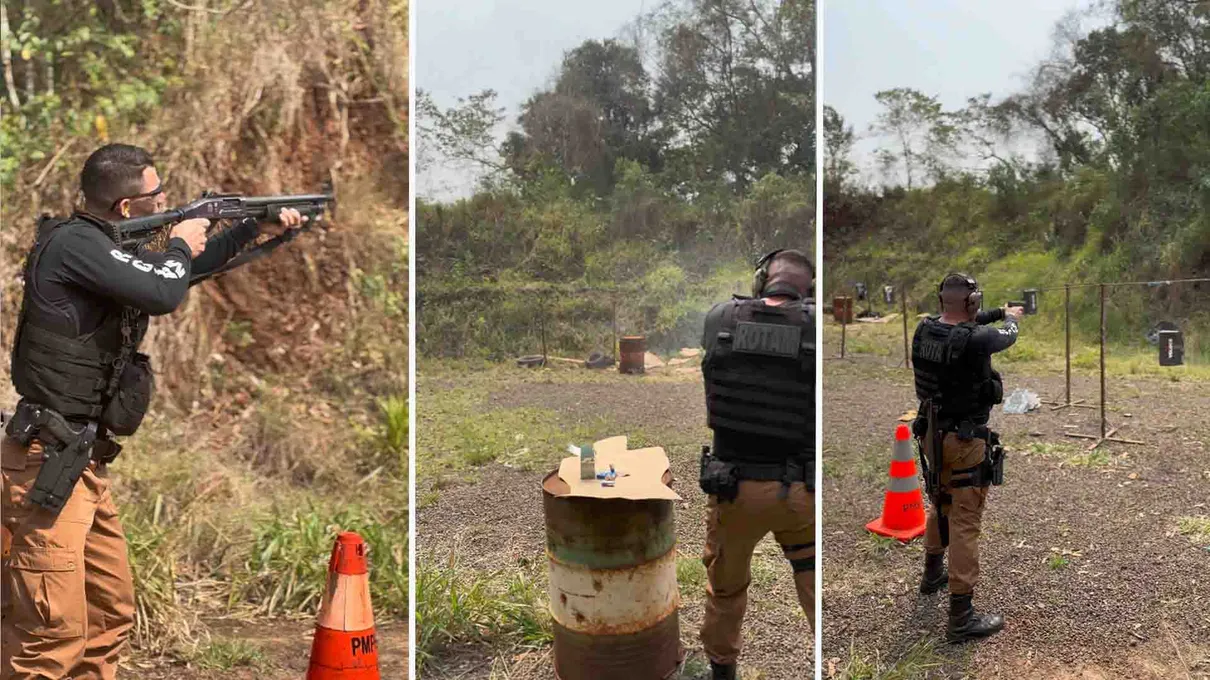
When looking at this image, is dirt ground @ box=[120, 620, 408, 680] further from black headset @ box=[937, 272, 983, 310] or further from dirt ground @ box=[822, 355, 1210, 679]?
black headset @ box=[937, 272, 983, 310]

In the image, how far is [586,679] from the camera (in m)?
4.16

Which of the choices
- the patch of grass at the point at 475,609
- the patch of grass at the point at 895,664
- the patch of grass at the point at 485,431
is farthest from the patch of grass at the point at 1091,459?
the patch of grass at the point at 475,609

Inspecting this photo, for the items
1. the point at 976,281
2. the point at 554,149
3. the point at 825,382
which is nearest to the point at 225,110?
the point at 554,149

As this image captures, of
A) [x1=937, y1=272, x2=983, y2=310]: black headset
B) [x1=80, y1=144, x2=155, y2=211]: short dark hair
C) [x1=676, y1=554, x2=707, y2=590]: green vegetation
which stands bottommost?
[x1=676, y1=554, x2=707, y2=590]: green vegetation

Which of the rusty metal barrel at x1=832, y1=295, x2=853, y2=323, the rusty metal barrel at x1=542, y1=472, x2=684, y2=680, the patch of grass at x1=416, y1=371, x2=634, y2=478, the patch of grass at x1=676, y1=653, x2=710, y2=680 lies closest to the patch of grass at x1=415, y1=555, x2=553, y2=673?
the rusty metal barrel at x1=542, y1=472, x2=684, y2=680

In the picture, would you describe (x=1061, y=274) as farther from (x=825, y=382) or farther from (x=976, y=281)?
(x=825, y=382)

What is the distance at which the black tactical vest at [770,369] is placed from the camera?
4.03 m

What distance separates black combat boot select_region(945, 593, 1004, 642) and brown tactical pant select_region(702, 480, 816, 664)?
553 millimetres

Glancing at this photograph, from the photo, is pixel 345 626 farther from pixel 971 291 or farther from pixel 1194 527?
pixel 1194 527

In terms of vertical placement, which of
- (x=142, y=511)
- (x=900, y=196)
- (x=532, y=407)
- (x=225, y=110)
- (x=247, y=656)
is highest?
(x=225, y=110)

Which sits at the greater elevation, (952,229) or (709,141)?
(709,141)

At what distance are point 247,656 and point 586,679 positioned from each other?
1868 millimetres

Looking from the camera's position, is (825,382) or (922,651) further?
(825,382)

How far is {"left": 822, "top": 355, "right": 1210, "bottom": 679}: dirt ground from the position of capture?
4160 millimetres
